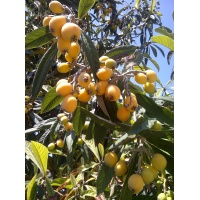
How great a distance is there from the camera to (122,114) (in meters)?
0.82

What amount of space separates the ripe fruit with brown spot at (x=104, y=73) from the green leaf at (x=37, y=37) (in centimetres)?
26

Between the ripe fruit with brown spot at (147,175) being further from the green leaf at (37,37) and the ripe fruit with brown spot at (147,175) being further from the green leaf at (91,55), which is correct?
the green leaf at (37,37)

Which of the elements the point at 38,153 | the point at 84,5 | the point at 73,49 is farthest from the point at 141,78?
the point at 38,153

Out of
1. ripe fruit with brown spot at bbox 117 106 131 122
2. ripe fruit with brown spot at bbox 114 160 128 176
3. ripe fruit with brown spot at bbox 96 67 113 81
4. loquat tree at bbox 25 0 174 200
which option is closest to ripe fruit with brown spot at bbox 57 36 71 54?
loquat tree at bbox 25 0 174 200

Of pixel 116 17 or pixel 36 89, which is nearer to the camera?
pixel 36 89

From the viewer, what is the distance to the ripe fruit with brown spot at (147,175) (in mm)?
729

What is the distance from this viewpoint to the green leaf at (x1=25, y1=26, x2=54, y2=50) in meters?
0.97

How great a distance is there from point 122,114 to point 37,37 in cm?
38

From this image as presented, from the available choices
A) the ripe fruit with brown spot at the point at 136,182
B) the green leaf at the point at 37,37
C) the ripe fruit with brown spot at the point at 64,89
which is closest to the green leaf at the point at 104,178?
the ripe fruit with brown spot at the point at 136,182

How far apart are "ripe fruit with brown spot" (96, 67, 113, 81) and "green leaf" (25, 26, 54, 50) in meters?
0.26

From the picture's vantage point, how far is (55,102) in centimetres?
101
